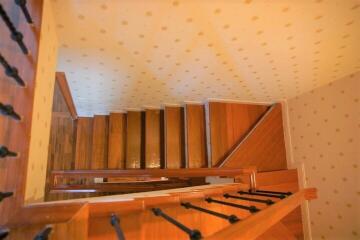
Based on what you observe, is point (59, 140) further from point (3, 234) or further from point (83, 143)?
point (3, 234)

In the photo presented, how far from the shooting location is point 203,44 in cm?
157

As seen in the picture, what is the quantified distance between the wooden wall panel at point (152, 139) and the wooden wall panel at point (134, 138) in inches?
5.5

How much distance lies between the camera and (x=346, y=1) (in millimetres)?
1239

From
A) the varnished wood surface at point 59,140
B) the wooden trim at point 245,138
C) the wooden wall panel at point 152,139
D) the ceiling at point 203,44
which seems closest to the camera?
the ceiling at point 203,44

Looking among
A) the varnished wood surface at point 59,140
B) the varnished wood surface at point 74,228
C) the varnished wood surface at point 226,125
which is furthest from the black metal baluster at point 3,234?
the varnished wood surface at point 226,125

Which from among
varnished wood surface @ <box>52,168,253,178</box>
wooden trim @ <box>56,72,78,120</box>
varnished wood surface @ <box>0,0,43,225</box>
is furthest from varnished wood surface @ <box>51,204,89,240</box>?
wooden trim @ <box>56,72,78,120</box>

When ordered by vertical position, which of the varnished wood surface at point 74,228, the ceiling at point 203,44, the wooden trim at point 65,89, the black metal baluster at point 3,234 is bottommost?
the varnished wood surface at point 74,228

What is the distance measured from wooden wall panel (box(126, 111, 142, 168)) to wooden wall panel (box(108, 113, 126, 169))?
10 centimetres

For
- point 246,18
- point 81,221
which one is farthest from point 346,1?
point 81,221

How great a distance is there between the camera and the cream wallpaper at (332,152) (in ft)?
7.18

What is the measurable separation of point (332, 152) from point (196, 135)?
1.51m

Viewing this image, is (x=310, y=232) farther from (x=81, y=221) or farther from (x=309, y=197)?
(x=81, y=221)

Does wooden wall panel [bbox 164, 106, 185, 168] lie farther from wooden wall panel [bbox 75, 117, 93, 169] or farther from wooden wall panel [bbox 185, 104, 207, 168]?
wooden wall panel [bbox 75, 117, 93, 169]

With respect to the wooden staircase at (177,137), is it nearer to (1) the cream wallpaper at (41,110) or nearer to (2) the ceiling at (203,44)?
(2) the ceiling at (203,44)
